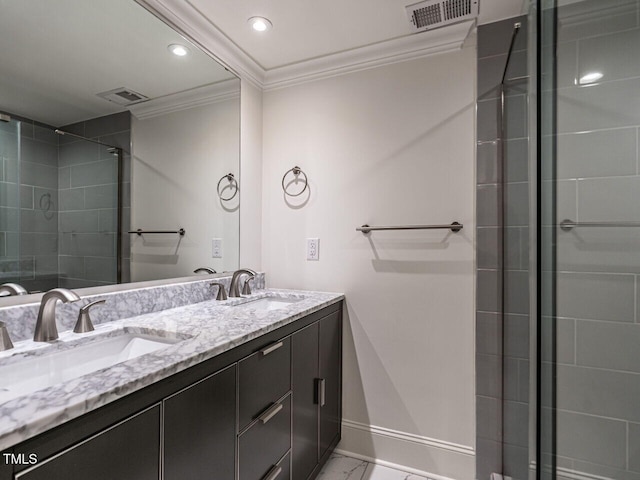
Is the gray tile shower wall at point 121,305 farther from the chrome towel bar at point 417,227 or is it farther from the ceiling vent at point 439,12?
the ceiling vent at point 439,12

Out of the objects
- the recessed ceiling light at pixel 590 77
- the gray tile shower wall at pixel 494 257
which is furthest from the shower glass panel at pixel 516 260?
the recessed ceiling light at pixel 590 77

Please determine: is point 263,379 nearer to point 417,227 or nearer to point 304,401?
point 304,401

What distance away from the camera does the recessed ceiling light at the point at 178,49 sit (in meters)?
1.61

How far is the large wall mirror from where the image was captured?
108cm

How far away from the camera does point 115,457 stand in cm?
69

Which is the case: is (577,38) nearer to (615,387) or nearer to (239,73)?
(615,387)

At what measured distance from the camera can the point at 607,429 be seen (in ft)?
2.54

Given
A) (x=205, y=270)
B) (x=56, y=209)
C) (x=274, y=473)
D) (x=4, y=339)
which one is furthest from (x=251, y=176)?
(x=274, y=473)

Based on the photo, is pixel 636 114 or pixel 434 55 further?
pixel 434 55

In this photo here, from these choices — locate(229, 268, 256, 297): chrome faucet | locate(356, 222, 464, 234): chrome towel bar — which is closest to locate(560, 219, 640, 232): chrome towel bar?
locate(356, 222, 464, 234): chrome towel bar

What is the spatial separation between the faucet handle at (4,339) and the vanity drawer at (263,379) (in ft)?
2.10

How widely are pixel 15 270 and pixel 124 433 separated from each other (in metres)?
0.73

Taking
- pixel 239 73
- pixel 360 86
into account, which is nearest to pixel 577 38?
pixel 360 86

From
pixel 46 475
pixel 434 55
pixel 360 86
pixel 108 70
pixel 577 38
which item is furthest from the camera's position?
pixel 360 86
